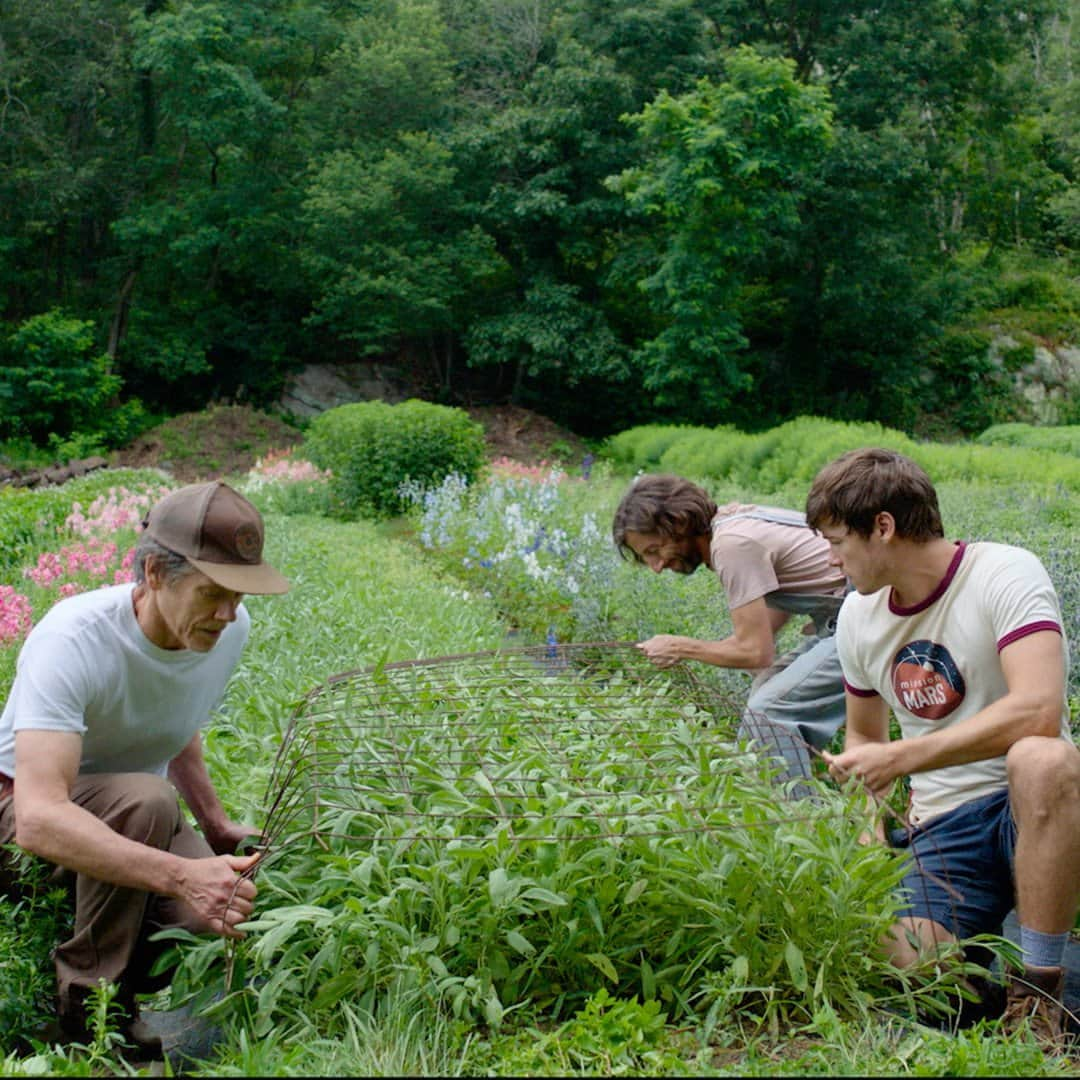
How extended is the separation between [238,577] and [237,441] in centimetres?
2014

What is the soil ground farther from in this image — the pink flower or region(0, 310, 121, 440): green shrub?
the pink flower

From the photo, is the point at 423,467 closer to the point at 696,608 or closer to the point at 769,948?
the point at 696,608

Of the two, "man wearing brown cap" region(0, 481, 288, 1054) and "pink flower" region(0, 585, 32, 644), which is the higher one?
"man wearing brown cap" region(0, 481, 288, 1054)

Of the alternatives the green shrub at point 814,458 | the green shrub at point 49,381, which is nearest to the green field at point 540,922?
the green shrub at point 814,458

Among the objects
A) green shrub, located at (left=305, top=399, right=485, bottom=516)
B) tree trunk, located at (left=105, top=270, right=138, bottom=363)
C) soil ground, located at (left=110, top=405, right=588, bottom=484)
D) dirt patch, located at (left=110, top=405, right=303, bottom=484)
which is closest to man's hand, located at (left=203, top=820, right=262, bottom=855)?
green shrub, located at (left=305, top=399, right=485, bottom=516)

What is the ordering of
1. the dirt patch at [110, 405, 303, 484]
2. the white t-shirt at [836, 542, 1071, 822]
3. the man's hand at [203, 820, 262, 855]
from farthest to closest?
the dirt patch at [110, 405, 303, 484] → the man's hand at [203, 820, 262, 855] → the white t-shirt at [836, 542, 1071, 822]

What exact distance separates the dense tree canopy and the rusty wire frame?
63.1ft

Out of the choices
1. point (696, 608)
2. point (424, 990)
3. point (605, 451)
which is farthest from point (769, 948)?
point (605, 451)

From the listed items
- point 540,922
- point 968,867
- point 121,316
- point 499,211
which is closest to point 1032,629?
point 968,867

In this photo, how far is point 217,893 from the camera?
2.25 meters

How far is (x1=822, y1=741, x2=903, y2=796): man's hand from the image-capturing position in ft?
8.33

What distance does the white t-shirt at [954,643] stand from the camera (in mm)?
2613

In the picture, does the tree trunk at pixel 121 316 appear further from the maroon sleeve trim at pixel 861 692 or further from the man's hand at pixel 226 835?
the maroon sleeve trim at pixel 861 692

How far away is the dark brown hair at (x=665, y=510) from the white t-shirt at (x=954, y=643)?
2.63ft
